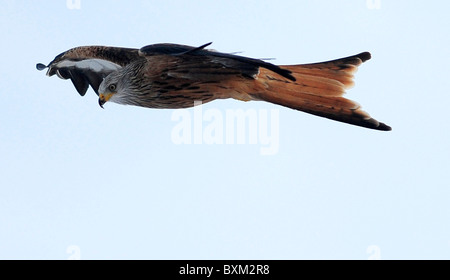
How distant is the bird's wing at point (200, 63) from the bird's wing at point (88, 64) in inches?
34.9

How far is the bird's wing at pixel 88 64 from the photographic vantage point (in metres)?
7.38

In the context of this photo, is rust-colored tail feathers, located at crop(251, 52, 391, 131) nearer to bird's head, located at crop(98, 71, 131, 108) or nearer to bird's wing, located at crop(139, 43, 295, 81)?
bird's wing, located at crop(139, 43, 295, 81)

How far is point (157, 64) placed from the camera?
21.6 feet

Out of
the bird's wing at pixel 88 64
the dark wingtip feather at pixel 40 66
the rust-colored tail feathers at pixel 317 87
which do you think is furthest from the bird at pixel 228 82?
the dark wingtip feather at pixel 40 66

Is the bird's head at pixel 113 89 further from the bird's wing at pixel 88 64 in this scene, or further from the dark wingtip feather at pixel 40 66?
the dark wingtip feather at pixel 40 66

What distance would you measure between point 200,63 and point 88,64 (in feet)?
5.91

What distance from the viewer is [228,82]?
6426 millimetres

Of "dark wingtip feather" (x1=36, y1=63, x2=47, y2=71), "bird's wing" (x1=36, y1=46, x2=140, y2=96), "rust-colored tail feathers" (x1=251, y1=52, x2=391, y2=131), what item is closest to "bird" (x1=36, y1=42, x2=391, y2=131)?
"rust-colored tail feathers" (x1=251, y1=52, x2=391, y2=131)

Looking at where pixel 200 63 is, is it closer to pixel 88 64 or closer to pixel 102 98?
pixel 102 98

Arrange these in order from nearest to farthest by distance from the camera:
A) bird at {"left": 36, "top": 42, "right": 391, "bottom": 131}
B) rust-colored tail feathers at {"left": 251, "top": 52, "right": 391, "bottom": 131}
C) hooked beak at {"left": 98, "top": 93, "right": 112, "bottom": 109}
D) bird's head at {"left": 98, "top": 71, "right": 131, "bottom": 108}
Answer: bird at {"left": 36, "top": 42, "right": 391, "bottom": 131} → rust-colored tail feathers at {"left": 251, "top": 52, "right": 391, "bottom": 131} → bird's head at {"left": 98, "top": 71, "right": 131, "bottom": 108} → hooked beak at {"left": 98, "top": 93, "right": 112, "bottom": 109}

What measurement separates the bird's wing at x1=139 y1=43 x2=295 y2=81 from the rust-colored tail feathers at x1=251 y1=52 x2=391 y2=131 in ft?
1.12

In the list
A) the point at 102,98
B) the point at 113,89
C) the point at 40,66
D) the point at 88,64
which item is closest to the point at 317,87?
the point at 113,89

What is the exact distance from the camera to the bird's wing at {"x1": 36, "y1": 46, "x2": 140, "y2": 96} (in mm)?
7379
